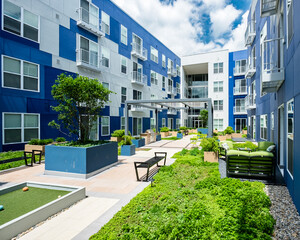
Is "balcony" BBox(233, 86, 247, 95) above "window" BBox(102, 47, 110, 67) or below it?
below

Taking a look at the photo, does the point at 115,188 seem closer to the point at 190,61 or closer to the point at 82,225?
the point at 82,225

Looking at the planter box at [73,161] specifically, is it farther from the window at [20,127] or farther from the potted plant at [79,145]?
the window at [20,127]

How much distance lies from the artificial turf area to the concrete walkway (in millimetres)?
680

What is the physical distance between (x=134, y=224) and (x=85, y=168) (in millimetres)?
4247

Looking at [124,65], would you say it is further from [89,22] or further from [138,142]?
[138,142]

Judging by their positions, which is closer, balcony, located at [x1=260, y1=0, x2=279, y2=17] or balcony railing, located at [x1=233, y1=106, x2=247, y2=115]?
balcony, located at [x1=260, y1=0, x2=279, y2=17]

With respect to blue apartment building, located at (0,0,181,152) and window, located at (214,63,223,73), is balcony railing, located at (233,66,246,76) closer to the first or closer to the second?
window, located at (214,63,223,73)

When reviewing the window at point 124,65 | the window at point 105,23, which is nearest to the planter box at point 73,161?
the window at point 105,23

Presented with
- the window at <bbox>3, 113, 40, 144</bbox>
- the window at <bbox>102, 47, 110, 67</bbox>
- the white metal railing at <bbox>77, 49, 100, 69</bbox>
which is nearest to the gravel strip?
the window at <bbox>3, 113, 40, 144</bbox>

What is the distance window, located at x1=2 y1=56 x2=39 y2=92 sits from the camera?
40.4ft

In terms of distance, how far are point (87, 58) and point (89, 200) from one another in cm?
1556

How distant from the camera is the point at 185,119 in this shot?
4303 centimetres

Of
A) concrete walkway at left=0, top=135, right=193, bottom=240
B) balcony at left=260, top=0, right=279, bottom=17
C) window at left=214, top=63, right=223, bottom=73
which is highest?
window at left=214, top=63, right=223, bottom=73

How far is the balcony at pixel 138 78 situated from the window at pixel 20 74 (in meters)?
12.8
